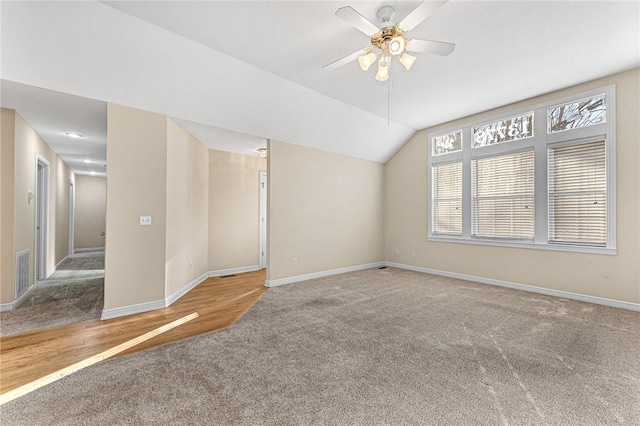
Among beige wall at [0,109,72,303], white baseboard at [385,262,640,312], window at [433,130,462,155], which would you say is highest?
window at [433,130,462,155]

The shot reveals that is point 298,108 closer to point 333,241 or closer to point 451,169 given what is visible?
point 333,241

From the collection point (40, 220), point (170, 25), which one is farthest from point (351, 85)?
point (40, 220)

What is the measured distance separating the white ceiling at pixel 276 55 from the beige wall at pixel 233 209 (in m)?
1.11

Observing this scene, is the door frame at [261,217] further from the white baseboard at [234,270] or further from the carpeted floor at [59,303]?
the carpeted floor at [59,303]

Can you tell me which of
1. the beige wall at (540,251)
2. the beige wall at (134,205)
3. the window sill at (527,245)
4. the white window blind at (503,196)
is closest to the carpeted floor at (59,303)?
the beige wall at (134,205)

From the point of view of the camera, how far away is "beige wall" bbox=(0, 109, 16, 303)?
11.3 feet

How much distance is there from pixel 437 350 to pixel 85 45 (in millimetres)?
4411

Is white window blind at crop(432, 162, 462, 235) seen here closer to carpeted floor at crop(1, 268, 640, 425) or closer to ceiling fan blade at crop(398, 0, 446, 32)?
carpeted floor at crop(1, 268, 640, 425)

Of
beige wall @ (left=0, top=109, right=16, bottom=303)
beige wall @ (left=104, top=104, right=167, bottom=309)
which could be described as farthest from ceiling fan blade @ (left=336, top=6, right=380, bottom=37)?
beige wall @ (left=0, top=109, right=16, bottom=303)

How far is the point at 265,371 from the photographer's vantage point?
7.02 feet

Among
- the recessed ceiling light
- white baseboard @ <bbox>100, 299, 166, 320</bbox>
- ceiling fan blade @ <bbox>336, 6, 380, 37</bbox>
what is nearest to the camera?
ceiling fan blade @ <bbox>336, 6, 380, 37</bbox>

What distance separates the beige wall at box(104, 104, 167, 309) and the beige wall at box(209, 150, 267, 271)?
1848 mm

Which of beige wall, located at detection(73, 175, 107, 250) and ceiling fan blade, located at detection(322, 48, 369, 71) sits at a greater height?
ceiling fan blade, located at detection(322, 48, 369, 71)

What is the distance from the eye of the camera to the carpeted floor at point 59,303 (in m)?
3.11
